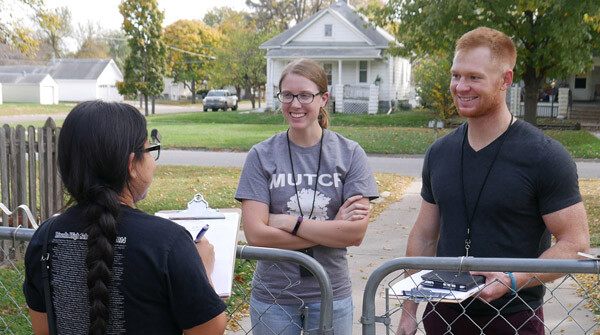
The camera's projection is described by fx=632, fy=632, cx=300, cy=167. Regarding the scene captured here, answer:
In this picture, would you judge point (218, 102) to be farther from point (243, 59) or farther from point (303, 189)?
point (303, 189)

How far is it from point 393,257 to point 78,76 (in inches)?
2722

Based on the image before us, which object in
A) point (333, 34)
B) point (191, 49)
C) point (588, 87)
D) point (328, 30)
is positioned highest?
point (191, 49)

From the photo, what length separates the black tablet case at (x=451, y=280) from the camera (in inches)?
92.9

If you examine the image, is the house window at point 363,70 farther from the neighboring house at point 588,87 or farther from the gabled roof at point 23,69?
the gabled roof at point 23,69

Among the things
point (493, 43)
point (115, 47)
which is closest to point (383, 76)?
point (493, 43)

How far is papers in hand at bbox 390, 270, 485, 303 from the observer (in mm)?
2320

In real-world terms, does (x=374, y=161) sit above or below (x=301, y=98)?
below

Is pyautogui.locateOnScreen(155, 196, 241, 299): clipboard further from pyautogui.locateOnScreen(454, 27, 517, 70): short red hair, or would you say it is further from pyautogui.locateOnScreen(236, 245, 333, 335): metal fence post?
pyautogui.locateOnScreen(454, 27, 517, 70): short red hair

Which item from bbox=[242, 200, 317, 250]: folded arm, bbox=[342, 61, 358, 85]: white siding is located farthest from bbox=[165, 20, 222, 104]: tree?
bbox=[242, 200, 317, 250]: folded arm

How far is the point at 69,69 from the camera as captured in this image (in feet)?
234

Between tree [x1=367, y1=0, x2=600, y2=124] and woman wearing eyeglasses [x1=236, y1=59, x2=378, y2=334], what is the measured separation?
44.3ft

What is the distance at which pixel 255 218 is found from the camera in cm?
300

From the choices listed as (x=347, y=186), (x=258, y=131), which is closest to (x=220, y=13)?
(x=258, y=131)

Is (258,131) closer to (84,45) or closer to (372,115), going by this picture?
(372,115)
